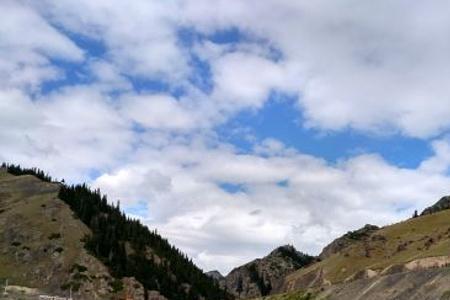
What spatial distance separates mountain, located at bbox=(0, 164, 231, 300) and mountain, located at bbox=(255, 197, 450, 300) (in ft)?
129

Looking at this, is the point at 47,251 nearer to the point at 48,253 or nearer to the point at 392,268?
A: the point at 48,253

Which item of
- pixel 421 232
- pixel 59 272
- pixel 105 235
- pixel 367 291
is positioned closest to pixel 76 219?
pixel 105 235

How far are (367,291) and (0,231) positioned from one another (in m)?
146

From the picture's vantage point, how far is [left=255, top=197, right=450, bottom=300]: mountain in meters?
55.7

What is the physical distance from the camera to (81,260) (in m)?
171

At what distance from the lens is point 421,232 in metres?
173

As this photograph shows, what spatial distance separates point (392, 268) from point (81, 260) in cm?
8493

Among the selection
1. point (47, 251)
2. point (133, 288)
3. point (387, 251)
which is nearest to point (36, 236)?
point (47, 251)

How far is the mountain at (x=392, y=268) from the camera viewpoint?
2192 inches

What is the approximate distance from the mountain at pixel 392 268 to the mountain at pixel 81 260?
39351 mm

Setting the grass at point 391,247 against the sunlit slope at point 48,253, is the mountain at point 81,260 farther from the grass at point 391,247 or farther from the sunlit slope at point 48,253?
the grass at point 391,247

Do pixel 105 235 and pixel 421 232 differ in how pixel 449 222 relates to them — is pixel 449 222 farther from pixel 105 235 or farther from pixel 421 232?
pixel 105 235

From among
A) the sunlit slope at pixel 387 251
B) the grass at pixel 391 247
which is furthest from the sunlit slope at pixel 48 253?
the grass at pixel 391 247

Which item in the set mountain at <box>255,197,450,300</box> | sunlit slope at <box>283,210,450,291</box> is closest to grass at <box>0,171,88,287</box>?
mountain at <box>255,197,450,300</box>
